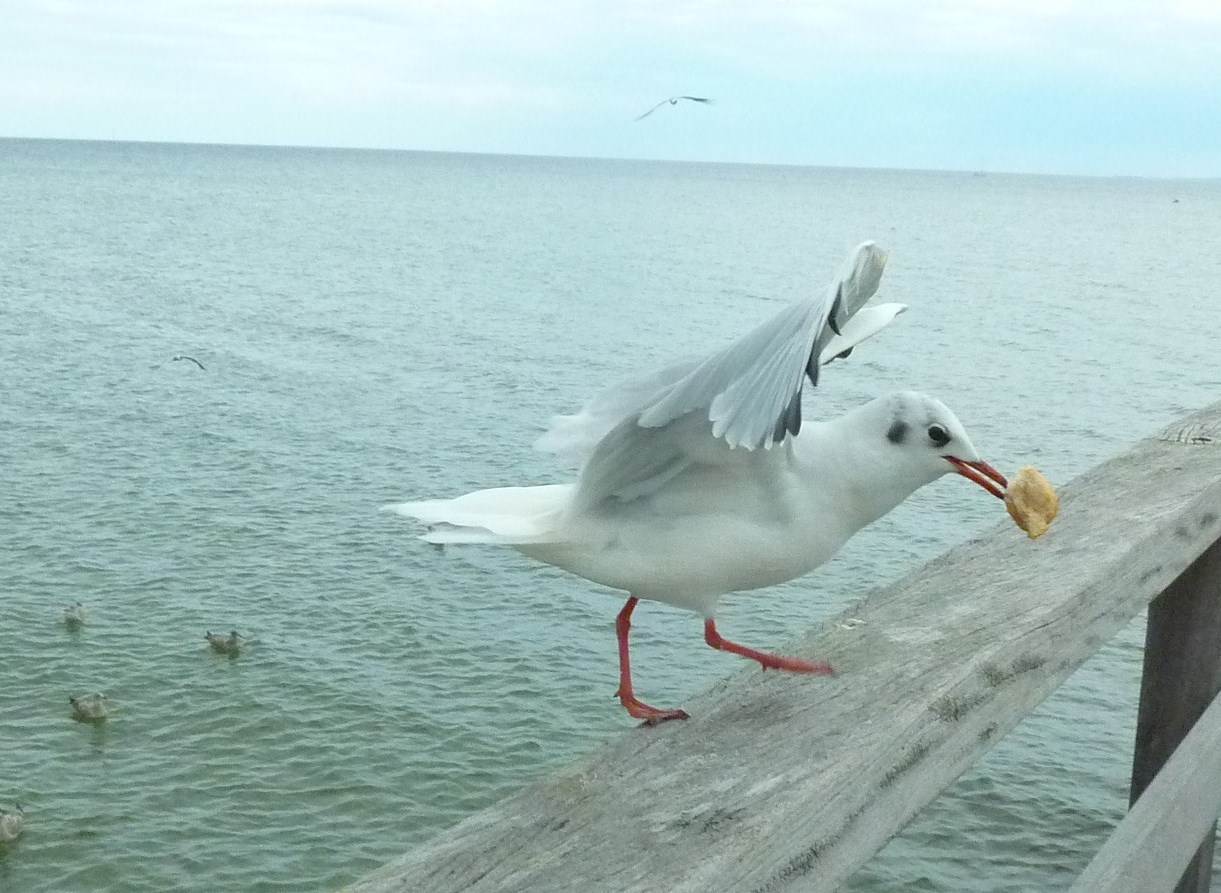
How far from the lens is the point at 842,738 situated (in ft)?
7.32

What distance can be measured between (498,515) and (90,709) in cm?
749

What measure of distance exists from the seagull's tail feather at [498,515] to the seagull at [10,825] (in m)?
6.22

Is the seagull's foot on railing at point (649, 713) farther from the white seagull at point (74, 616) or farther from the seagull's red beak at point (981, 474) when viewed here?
the white seagull at point (74, 616)

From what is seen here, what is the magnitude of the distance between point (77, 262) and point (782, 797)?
150 ft

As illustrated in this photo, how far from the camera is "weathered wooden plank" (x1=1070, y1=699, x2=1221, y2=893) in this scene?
2.35 m

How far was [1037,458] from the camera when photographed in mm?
17375

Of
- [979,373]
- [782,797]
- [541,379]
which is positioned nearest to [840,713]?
[782,797]

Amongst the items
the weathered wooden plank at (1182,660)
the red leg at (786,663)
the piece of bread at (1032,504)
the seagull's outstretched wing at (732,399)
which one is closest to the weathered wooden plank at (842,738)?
the red leg at (786,663)

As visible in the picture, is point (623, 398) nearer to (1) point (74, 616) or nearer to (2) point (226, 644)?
(2) point (226, 644)

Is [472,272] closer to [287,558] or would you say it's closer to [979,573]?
[287,558]

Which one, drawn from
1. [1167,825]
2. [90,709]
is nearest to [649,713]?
[1167,825]

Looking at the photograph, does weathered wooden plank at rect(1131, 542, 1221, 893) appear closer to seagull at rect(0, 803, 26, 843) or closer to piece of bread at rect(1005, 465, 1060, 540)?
piece of bread at rect(1005, 465, 1060, 540)

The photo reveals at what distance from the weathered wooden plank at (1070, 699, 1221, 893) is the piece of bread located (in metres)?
0.53

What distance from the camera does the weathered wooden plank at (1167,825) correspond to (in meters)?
2.35
